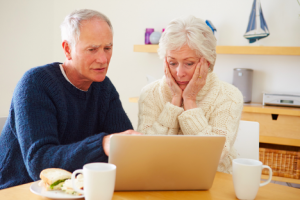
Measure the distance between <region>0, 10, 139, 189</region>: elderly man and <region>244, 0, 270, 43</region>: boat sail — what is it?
1.70 meters

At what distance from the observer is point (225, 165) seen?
136 centimetres

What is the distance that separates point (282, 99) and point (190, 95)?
1.33m

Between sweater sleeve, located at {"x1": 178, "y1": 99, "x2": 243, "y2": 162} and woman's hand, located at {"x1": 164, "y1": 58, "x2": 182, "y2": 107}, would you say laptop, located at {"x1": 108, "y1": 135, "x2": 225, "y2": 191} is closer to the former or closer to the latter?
sweater sleeve, located at {"x1": 178, "y1": 99, "x2": 243, "y2": 162}

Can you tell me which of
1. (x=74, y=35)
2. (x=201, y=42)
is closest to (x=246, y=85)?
Answer: (x=201, y=42)

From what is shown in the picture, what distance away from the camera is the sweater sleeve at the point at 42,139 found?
0.92 metres

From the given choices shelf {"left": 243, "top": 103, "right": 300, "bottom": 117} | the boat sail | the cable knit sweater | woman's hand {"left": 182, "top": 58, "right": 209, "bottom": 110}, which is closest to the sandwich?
the cable knit sweater

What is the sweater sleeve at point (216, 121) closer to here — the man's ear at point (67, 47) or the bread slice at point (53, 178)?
the man's ear at point (67, 47)

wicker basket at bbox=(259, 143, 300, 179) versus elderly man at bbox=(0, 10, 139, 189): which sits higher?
elderly man at bbox=(0, 10, 139, 189)

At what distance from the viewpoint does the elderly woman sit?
1.40 metres

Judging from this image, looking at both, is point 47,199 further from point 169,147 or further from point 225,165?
point 225,165

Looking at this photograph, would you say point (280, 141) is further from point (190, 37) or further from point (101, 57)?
point (101, 57)

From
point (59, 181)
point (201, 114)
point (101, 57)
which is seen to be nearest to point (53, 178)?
point (59, 181)

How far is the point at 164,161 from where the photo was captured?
79cm

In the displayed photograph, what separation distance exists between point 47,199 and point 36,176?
23 cm
